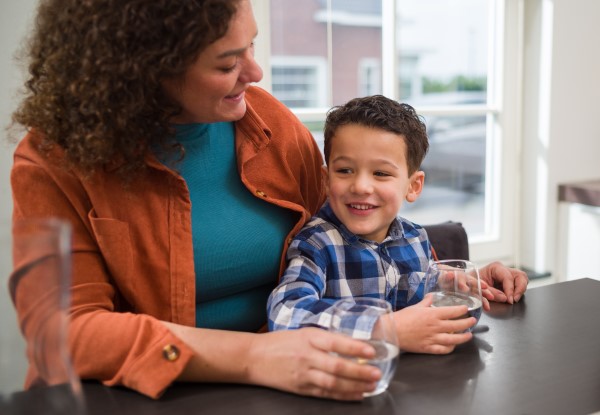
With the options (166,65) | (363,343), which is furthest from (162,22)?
(363,343)

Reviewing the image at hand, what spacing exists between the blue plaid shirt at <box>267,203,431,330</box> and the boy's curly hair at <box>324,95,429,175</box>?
16 centimetres

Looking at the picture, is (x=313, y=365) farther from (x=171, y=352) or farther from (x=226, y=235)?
(x=226, y=235)

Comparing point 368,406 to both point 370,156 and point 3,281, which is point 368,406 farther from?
point 370,156

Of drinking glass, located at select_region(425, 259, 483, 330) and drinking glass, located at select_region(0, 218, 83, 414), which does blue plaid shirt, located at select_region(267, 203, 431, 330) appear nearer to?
drinking glass, located at select_region(425, 259, 483, 330)

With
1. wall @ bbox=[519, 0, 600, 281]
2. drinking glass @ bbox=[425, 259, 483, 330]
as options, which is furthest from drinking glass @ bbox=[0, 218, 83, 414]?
wall @ bbox=[519, 0, 600, 281]

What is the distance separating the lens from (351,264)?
120 centimetres

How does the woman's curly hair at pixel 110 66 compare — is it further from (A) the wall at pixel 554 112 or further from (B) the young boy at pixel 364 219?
(A) the wall at pixel 554 112

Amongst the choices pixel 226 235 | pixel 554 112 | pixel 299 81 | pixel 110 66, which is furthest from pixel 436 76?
pixel 110 66

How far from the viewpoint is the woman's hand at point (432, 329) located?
895 millimetres

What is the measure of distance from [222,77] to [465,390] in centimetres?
64

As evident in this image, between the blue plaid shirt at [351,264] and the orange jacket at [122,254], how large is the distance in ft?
0.21

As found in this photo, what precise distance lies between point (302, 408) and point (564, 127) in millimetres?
2568

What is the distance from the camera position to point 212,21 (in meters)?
0.98

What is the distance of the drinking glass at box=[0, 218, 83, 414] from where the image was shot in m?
0.50
